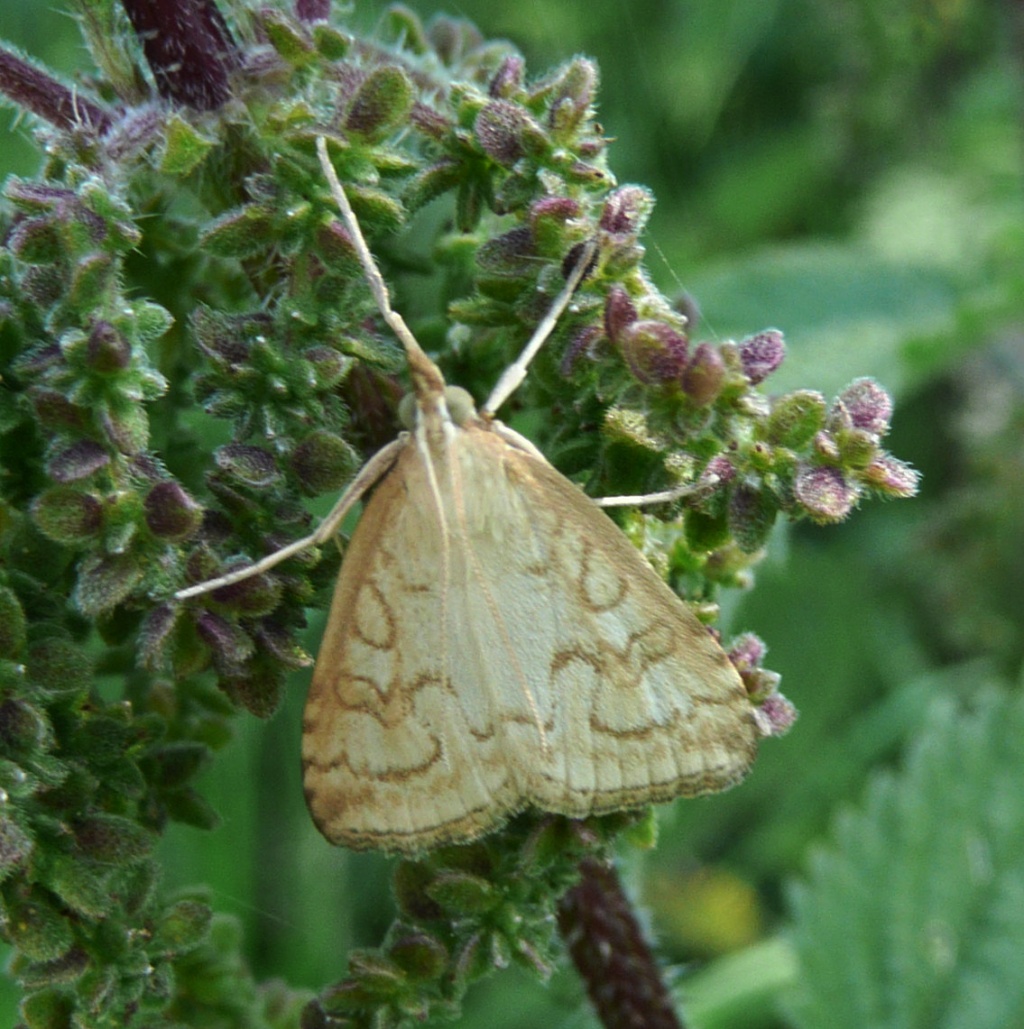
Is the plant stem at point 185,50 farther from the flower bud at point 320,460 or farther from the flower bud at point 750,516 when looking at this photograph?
the flower bud at point 750,516

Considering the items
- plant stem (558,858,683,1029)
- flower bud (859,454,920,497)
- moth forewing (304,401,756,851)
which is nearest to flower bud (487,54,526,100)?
moth forewing (304,401,756,851)

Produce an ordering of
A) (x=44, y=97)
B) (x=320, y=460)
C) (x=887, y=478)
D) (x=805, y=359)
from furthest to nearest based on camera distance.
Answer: (x=805, y=359) → (x=44, y=97) → (x=320, y=460) → (x=887, y=478)

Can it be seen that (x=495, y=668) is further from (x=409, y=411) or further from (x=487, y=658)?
(x=409, y=411)

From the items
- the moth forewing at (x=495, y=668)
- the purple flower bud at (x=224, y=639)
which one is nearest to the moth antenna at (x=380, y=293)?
the moth forewing at (x=495, y=668)

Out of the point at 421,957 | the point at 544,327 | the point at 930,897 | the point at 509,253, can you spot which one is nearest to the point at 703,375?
the point at 544,327

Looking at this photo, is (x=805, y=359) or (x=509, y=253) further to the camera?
(x=805, y=359)

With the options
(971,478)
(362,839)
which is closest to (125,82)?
(362,839)

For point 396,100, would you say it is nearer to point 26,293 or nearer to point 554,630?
point 26,293
